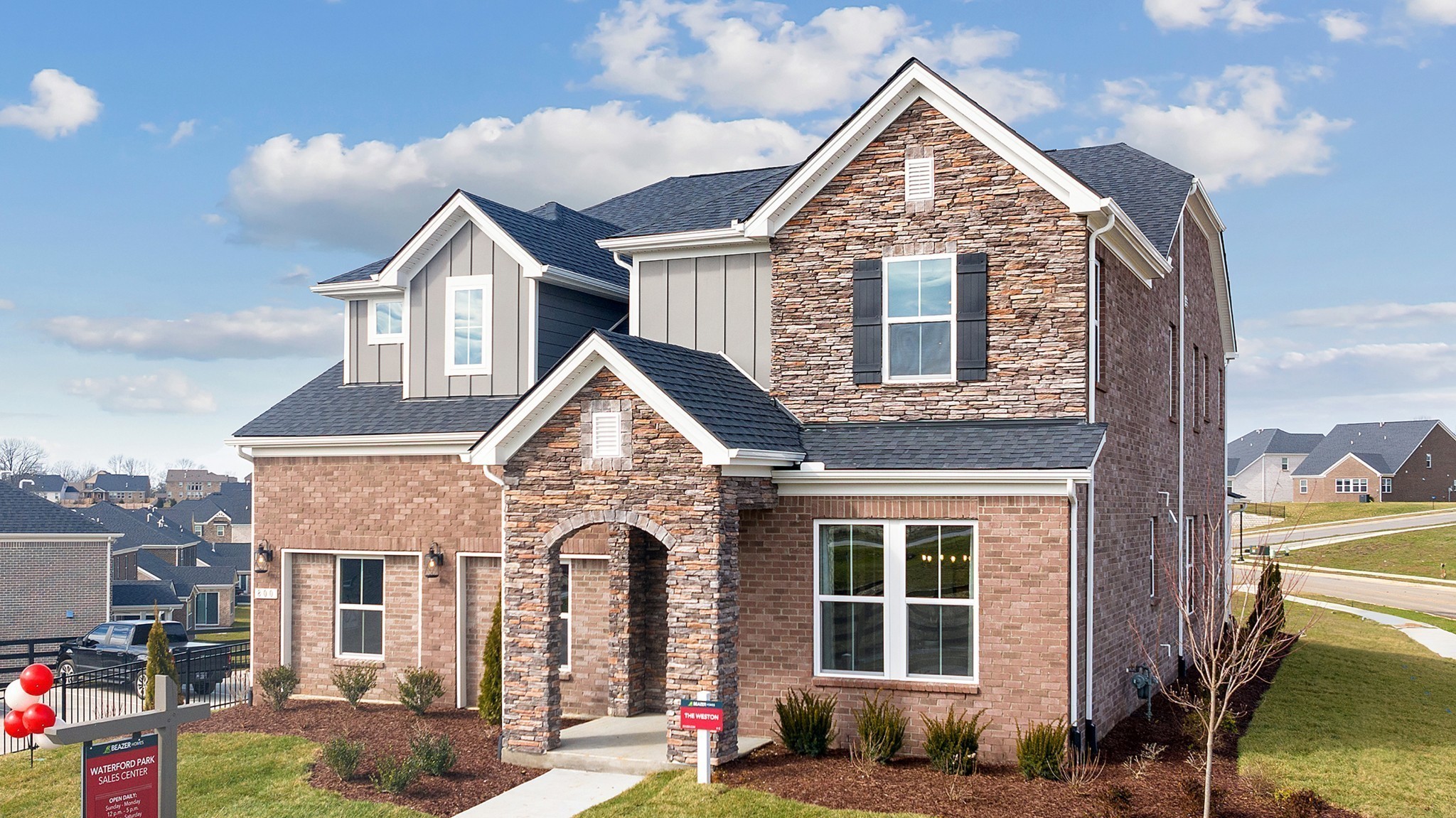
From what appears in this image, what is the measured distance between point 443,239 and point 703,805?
36.1 feet

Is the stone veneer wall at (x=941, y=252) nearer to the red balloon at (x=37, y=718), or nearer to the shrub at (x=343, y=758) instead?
the shrub at (x=343, y=758)

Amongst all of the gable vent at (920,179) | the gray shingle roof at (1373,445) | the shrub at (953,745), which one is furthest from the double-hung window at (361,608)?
the gray shingle roof at (1373,445)

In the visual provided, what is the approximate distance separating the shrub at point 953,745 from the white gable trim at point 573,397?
3578mm

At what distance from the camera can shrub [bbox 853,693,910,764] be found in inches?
522

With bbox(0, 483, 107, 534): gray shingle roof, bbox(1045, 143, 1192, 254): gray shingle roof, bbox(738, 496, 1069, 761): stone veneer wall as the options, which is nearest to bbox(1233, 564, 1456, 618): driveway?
bbox(1045, 143, 1192, 254): gray shingle roof

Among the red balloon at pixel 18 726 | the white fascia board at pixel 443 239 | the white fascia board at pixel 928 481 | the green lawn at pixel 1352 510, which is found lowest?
the green lawn at pixel 1352 510

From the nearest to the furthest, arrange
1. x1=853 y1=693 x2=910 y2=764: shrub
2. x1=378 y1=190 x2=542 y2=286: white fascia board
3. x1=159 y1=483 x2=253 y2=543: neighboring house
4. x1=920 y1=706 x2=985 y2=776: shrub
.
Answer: x1=920 y1=706 x2=985 y2=776: shrub < x1=853 y1=693 x2=910 y2=764: shrub < x1=378 y1=190 x2=542 y2=286: white fascia board < x1=159 y1=483 x2=253 y2=543: neighboring house

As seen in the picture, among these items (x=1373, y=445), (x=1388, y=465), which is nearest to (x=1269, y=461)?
(x=1373, y=445)

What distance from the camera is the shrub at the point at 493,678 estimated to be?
1598 cm

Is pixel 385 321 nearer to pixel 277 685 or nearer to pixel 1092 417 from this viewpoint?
pixel 277 685

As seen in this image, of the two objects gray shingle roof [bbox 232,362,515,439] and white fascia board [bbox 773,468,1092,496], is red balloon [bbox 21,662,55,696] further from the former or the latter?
gray shingle roof [bbox 232,362,515,439]

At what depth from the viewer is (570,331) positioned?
19.3m

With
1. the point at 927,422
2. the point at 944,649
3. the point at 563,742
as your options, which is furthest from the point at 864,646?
the point at 563,742

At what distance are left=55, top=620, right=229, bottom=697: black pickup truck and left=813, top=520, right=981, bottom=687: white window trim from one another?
1221 cm
